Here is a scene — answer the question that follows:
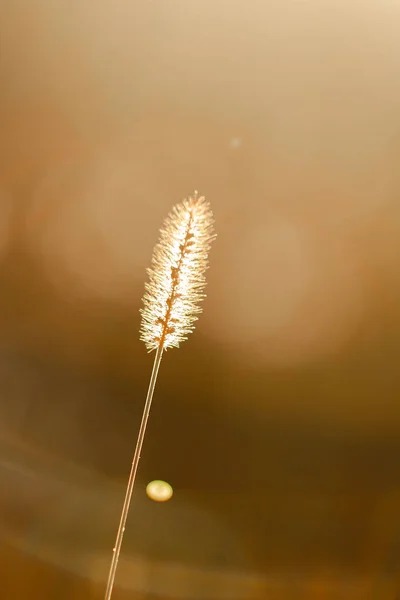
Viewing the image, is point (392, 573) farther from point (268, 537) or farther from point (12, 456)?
point (12, 456)

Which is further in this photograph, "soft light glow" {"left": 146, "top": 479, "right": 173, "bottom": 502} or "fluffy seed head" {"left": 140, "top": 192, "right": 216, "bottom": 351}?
"soft light glow" {"left": 146, "top": 479, "right": 173, "bottom": 502}

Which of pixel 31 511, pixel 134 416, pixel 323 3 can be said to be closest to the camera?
pixel 323 3

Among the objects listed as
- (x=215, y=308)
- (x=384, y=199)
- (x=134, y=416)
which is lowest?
(x=134, y=416)

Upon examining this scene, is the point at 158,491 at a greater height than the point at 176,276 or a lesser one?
greater

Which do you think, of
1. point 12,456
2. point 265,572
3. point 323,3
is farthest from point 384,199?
point 12,456

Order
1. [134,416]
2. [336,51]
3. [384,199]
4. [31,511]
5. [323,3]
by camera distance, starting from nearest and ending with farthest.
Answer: [323,3] < [336,51] < [384,199] < [31,511] < [134,416]

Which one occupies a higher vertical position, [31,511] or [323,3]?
[323,3]

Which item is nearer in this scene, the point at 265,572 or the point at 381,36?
the point at 381,36

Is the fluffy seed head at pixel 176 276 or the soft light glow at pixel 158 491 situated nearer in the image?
the fluffy seed head at pixel 176 276
